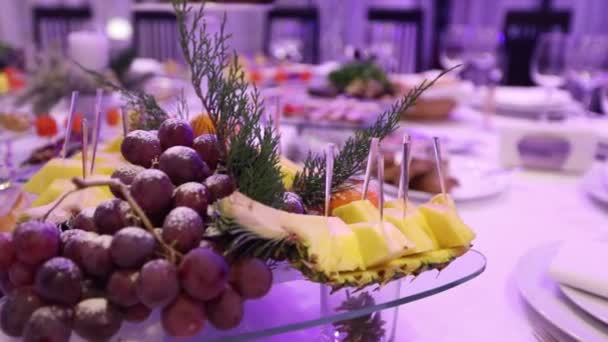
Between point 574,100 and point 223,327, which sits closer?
point 223,327

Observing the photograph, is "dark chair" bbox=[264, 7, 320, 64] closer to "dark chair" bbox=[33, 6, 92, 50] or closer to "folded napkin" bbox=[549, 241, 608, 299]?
"dark chair" bbox=[33, 6, 92, 50]

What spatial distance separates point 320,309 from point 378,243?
0.28 feet

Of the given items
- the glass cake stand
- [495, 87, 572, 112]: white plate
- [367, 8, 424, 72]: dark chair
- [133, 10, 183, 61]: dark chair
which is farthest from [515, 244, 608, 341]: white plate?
[133, 10, 183, 61]: dark chair

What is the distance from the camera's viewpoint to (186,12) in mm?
539

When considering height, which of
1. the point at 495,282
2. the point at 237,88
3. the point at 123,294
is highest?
the point at 237,88

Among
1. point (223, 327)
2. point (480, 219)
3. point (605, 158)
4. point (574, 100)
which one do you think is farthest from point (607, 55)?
point (223, 327)

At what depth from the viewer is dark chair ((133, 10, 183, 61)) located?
363 centimetres

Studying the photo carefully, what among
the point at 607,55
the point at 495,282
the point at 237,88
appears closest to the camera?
Answer: the point at 237,88

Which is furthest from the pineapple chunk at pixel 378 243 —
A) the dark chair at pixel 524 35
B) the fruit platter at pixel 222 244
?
the dark chair at pixel 524 35

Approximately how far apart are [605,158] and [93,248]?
1.42 m

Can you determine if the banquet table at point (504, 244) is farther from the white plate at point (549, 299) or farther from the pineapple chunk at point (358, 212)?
the pineapple chunk at point (358, 212)

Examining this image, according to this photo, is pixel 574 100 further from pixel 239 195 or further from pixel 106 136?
pixel 239 195

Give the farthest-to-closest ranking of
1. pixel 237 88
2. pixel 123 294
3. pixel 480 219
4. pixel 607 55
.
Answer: pixel 607 55 < pixel 480 219 < pixel 237 88 < pixel 123 294

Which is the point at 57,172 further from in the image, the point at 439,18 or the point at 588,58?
the point at 439,18
